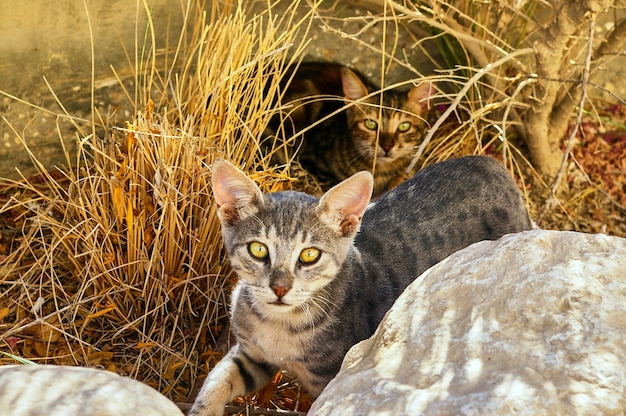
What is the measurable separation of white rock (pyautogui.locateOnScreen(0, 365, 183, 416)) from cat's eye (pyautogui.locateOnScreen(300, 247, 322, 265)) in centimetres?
103

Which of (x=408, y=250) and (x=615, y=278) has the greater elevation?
(x=615, y=278)

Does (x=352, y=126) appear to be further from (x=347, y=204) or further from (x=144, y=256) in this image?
(x=347, y=204)

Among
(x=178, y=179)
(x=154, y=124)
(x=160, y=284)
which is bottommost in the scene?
(x=160, y=284)

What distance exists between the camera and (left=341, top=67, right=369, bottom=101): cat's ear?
4.90m

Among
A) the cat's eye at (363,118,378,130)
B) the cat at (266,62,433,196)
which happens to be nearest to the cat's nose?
the cat at (266,62,433,196)

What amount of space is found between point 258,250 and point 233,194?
0.81ft

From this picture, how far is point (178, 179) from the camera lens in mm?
3762

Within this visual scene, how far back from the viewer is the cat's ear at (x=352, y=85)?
193 inches

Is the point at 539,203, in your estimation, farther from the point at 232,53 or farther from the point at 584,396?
the point at 584,396

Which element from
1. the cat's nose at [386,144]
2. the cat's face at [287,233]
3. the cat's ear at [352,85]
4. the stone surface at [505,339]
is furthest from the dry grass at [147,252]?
the stone surface at [505,339]

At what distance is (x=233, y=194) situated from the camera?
3250mm

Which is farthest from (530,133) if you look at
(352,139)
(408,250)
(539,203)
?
(408,250)

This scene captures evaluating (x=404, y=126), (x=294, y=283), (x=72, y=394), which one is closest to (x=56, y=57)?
(x=404, y=126)

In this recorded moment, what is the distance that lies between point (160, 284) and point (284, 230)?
865mm
